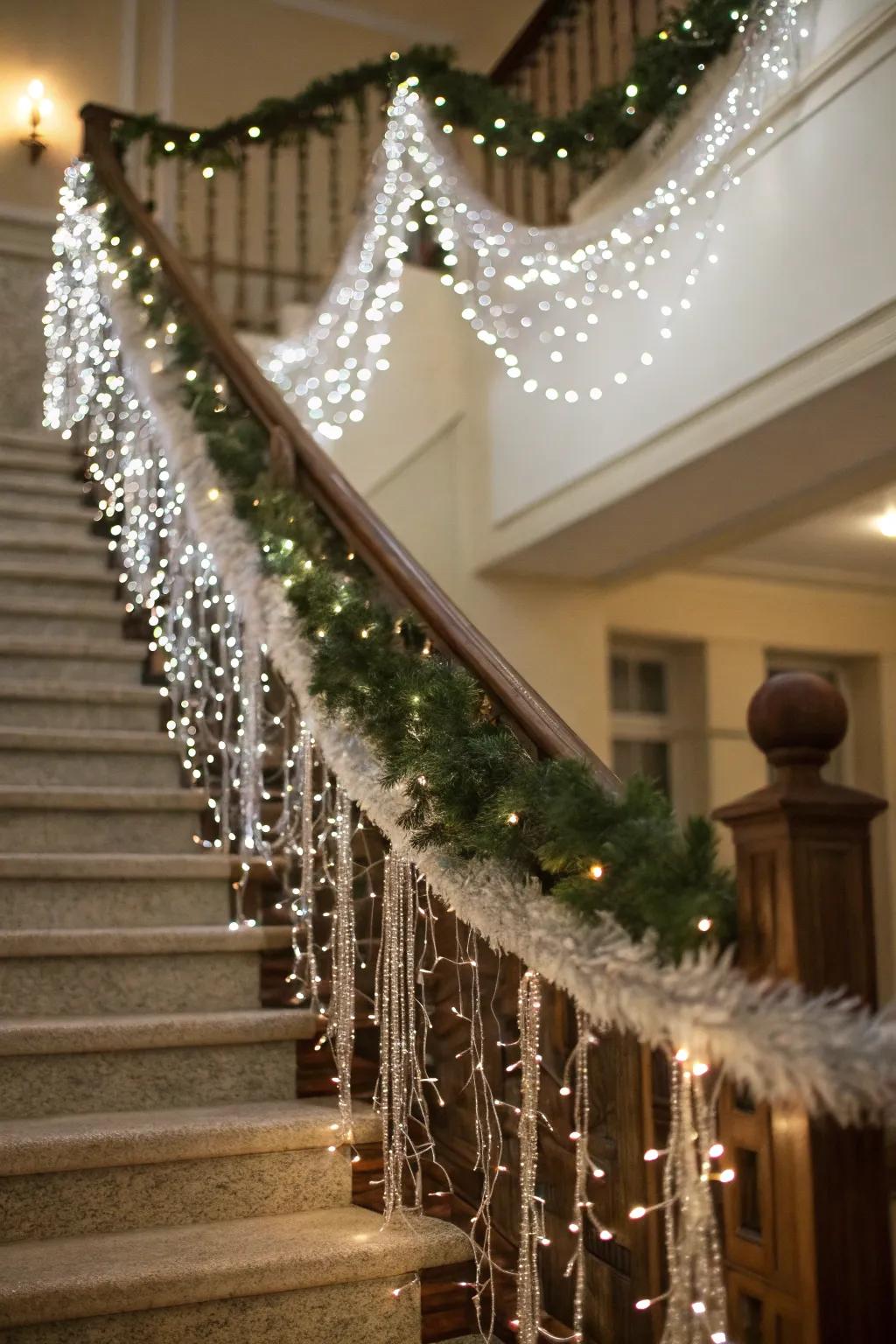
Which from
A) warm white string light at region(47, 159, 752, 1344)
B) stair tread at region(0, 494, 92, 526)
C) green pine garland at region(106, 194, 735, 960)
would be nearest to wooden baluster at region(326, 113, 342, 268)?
warm white string light at region(47, 159, 752, 1344)

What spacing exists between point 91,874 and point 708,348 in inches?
93.9

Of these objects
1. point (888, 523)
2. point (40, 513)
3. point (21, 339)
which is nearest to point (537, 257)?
point (888, 523)

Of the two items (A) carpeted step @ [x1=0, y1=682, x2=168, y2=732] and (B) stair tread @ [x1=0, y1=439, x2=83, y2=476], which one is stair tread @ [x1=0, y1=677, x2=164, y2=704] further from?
(B) stair tread @ [x1=0, y1=439, x2=83, y2=476]

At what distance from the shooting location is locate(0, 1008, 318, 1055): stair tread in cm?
233

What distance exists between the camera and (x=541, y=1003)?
2.04 metres

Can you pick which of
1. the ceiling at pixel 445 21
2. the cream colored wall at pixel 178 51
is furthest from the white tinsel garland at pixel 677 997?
the ceiling at pixel 445 21

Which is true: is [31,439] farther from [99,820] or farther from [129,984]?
[129,984]

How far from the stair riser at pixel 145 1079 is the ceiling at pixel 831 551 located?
3.12m

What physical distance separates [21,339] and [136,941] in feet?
16.5

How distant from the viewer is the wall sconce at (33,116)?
21.9 feet

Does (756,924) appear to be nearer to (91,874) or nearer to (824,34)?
(91,874)

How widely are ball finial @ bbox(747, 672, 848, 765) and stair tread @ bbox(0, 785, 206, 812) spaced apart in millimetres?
2020

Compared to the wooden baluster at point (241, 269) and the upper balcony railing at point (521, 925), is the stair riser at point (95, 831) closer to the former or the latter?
the upper balcony railing at point (521, 925)

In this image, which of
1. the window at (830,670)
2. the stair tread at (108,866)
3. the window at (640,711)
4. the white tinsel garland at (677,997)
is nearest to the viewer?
the white tinsel garland at (677,997)
